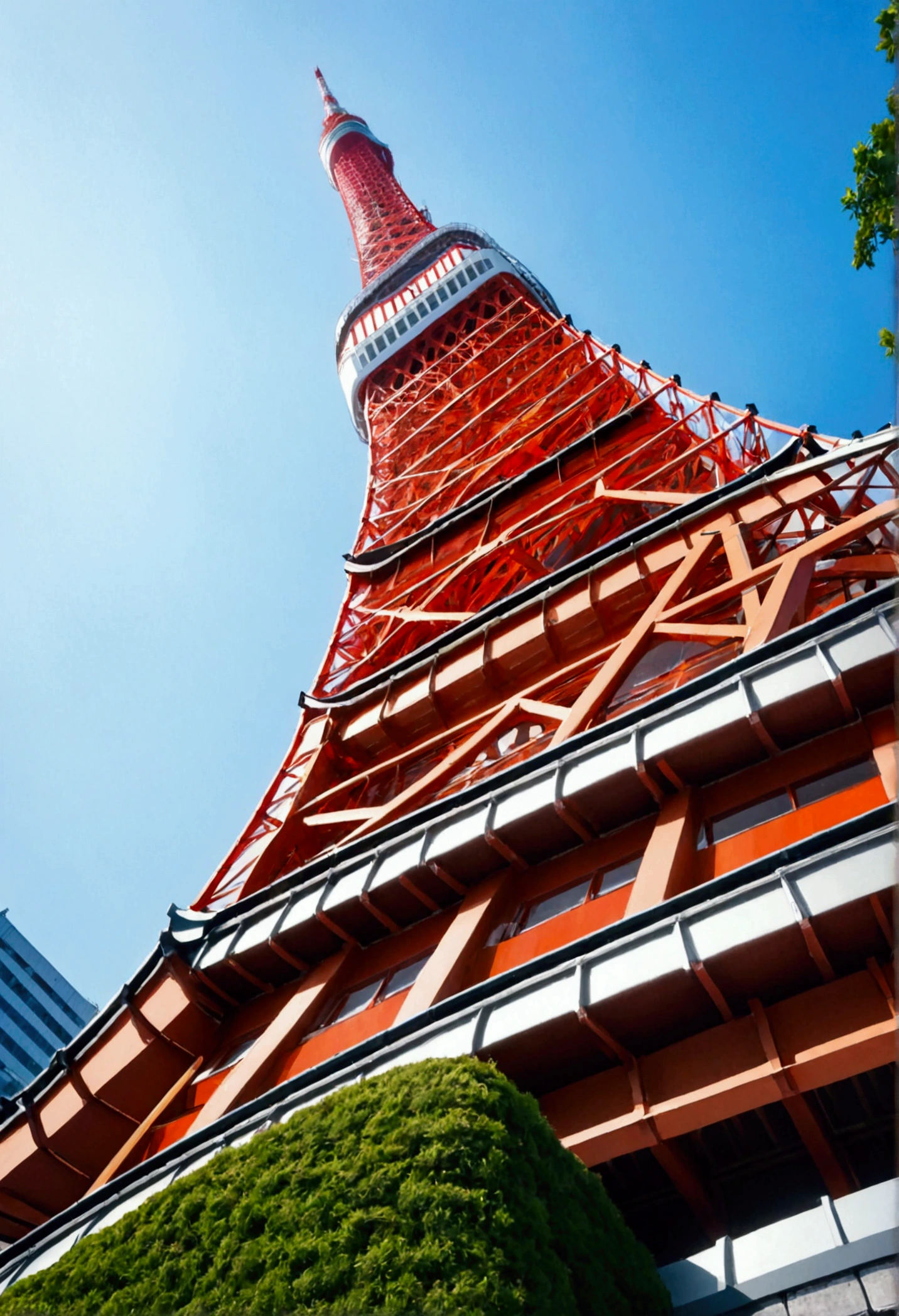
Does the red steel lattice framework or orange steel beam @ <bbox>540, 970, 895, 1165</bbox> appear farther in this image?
the red steel lattice framework

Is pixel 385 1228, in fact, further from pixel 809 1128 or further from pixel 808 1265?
pixel 809 1128

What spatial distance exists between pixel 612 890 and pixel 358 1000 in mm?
4117

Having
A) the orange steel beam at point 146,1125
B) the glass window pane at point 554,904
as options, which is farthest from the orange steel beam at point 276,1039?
A: the glass window pane at point 554,904

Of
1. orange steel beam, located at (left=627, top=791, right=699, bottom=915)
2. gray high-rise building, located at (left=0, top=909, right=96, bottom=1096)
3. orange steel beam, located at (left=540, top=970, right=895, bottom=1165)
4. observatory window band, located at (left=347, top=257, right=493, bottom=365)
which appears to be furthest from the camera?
gray high-rise building, located at (left=0, top=909, right=96, bottom=1096)

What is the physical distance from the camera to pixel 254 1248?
694 cm

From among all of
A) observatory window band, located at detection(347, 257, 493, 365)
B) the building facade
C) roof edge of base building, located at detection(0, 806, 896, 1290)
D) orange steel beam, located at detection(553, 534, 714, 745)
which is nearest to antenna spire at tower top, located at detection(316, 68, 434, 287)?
observatory window band, located at detection(347, 257, 493, 365)

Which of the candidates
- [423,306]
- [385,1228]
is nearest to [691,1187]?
[385,1228]

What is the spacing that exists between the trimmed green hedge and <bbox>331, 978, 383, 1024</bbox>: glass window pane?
6.18m

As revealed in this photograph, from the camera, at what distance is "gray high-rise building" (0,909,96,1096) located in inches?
3061

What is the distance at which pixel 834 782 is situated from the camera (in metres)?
12.0

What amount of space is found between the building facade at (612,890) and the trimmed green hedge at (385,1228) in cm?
149

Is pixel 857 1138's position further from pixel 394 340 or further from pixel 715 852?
pixel 394 340

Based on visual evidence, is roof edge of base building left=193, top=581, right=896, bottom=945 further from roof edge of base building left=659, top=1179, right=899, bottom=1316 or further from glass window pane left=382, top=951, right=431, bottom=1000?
roof edge of base building left=659, top=1179, right=899, bottom=1316

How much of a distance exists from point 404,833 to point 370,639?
55.3ft
